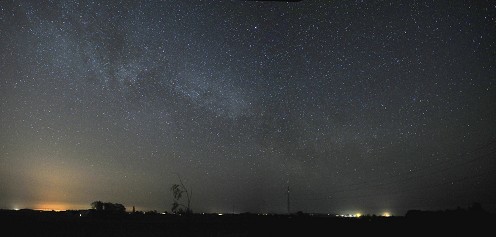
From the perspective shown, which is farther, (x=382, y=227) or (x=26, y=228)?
(x=26, y=228)

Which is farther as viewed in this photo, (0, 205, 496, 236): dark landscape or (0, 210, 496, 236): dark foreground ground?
(0, 205, 496, 236): dark landscape

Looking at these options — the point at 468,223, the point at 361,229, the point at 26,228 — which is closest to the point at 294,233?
the point at 361,229

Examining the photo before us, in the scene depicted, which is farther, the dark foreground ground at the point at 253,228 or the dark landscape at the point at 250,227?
the dark landscape at the point at 250,227

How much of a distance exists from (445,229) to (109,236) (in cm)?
1910

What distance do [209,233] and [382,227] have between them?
11128 mm

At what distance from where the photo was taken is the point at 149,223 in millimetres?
22891

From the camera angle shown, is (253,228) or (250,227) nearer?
(253,228)

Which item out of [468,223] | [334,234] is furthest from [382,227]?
[468,223]

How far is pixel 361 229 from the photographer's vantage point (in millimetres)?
18203

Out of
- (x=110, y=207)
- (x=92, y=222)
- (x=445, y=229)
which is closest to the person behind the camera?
(x=445, y=229)

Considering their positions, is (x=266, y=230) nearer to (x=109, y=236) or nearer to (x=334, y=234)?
(x=334, y=234)

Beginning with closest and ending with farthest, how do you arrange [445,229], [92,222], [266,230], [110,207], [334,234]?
1. [445,229]
2. [334,234]
3. [266,230]
4. [92,222]
5. [110,207]

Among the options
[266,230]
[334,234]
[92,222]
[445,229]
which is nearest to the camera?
[445,229]

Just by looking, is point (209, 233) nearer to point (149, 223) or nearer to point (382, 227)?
point (149, 223)
